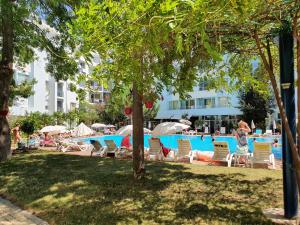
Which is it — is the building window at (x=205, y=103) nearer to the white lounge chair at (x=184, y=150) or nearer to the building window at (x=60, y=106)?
the building window at (x=60, y=106)

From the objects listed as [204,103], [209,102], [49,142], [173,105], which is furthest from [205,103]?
[49,142]

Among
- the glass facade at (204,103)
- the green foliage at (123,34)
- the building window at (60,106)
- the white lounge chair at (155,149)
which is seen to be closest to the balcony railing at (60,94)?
the building window at (60,106)

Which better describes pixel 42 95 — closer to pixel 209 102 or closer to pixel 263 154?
pixel 209 102

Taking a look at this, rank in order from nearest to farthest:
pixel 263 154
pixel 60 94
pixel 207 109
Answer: pixel 263 154
pixel 60 94
pixel 207 109

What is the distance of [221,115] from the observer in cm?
5666

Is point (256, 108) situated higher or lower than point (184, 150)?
higher

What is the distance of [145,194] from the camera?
8344mm

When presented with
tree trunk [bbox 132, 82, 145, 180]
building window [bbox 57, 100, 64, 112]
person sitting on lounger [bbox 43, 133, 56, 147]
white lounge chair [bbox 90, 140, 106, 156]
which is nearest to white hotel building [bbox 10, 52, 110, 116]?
building window [bbox 57, 100, 64, 112]

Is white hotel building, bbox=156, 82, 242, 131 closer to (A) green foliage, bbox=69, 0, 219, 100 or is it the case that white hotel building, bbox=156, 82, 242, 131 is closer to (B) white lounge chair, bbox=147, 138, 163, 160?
(B) white lounge chair, bbox=147, 138, 163, 160

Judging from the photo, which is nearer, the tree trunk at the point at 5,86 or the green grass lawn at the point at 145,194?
the green grass lawn at the point at 145,194

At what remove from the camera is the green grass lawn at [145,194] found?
21.9 ft

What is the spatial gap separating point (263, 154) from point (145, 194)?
22.1 feet

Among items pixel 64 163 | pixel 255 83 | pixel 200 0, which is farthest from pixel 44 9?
pixel 200 0

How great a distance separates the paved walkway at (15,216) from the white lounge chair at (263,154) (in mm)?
9128
